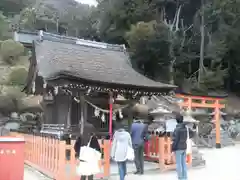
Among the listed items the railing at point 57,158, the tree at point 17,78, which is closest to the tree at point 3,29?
the tree at point 17,78

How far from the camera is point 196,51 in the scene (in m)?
28.4

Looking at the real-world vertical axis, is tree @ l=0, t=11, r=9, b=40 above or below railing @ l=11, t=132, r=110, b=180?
above

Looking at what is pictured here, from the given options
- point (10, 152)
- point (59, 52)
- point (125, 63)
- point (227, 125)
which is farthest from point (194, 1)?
point (10, 152)

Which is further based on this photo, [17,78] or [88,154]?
[17,78]

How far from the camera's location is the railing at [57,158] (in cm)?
708

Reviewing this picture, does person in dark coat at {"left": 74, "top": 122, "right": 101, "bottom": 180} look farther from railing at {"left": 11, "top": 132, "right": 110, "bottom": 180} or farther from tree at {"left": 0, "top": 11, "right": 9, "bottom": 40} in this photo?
tree at {"left": 0, "top": 11, "right": 9, "bottom": 40}

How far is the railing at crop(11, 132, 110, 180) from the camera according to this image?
708cm

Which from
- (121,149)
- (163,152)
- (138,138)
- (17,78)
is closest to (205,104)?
(163,152)

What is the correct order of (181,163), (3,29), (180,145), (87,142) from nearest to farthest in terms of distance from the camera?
(87,142) → (180,145) → (181,163) → (3,29)

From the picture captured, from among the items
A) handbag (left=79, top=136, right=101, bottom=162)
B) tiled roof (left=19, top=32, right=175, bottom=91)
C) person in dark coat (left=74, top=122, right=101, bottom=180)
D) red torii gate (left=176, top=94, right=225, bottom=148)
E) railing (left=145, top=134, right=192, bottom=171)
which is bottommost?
railing (left=145, top=134, right=192, bottom=171)

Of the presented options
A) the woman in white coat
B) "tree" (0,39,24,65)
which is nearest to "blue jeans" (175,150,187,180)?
the woman in white coat

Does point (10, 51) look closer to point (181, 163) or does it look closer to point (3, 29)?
point (3, 29)

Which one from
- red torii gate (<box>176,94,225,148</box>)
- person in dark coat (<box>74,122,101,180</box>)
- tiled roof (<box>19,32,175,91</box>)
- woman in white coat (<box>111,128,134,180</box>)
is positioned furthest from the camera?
red torii gate (<box>176,94,225,148</box>)

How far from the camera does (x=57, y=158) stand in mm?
7316
